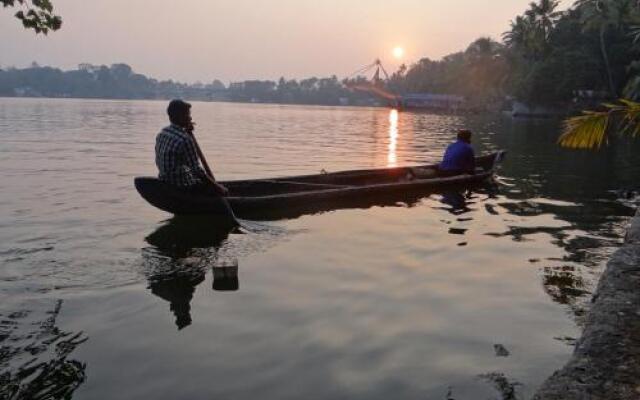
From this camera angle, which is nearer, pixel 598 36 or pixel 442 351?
pixel 442 351

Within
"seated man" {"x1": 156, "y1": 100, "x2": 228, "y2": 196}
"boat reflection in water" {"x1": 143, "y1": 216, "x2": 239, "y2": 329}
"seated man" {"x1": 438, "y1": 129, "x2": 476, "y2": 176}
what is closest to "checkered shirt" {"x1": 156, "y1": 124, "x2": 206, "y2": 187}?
"seated man" {"x1": 156, "y1": 100, "x2": 228, "y2": 196}

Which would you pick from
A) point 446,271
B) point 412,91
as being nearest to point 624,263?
point 446,271

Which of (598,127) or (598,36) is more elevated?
(598,36)

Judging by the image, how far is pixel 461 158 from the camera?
14930 mm

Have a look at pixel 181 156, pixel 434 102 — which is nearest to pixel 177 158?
pixel 181 156

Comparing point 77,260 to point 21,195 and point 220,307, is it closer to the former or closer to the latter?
point 220,307

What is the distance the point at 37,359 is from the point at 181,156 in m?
5.00

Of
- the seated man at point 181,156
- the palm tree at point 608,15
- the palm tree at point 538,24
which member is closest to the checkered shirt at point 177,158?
the seated man at point 181,156

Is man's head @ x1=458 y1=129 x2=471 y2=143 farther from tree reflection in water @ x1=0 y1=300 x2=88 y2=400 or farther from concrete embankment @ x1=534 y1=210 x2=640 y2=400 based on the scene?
tree reflection in water @ x1=0 y1=300 x2=88 y2=400

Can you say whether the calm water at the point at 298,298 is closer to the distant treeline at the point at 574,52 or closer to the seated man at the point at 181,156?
the seated man at the point at 181,156

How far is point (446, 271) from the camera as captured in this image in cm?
797

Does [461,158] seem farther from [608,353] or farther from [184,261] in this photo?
[608,353]

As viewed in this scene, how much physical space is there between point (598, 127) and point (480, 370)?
2823 mm

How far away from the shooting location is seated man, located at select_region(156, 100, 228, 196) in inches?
367
